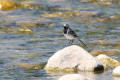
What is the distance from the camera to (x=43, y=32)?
1709 centimetres

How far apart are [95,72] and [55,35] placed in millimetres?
6023

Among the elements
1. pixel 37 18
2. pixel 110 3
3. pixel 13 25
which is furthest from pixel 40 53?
pixel 110 3

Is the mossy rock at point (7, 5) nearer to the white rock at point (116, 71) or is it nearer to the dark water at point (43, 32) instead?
the dark water at point (43, 32)

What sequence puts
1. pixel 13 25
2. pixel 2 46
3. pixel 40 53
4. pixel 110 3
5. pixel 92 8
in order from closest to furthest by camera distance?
pixel 40 53 < pixel 2 46 < pixel 13 25 < pixel 92 8 < pixel 110 3

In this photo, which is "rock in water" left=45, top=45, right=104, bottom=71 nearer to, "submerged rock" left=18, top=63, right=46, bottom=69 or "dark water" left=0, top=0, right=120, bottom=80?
"dark water" left=0, top=0, right=120, bottom=80

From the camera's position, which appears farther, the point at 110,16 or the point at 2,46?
the point at 110,16

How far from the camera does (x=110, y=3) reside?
23469mm

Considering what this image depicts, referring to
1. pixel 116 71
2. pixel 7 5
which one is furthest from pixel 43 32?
pixel 116 71

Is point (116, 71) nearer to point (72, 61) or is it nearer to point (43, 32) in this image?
point (72, 61)

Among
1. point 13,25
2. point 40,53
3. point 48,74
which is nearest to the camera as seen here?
point 48,74

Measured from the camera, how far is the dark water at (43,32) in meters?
11.2

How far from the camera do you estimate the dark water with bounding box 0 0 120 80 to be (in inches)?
440

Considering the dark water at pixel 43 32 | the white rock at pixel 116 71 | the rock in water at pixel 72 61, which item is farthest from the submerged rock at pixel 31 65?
the white rock at pixel 116 71

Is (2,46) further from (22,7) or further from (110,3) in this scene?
(110,3)
